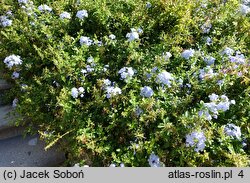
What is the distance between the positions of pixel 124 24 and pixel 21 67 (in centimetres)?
114

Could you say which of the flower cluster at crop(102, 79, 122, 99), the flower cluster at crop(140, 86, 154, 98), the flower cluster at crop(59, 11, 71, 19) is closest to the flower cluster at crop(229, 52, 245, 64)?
the flower cluster at crop(140, 86, 154, 98)

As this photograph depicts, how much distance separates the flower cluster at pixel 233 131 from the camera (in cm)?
261

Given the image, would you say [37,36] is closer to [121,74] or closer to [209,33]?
[121,74]

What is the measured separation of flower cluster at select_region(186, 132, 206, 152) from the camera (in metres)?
2.50

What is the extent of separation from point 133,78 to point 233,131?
38.3 inches

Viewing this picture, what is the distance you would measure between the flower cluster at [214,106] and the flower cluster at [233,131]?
0.46 ft

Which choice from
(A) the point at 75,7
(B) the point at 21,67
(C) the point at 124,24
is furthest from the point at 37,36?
(C) the point at 124,24

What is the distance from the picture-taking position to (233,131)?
104 inches

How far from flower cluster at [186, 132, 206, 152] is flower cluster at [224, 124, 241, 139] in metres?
0.25

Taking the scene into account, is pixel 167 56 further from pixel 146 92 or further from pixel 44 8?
pixel 44 8

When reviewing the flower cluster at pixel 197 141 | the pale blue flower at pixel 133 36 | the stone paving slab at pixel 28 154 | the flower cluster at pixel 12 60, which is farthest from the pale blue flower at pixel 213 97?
the flower cluster at pixel 12 60

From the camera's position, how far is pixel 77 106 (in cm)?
296

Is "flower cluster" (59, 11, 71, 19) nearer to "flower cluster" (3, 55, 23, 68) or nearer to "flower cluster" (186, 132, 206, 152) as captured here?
"flower cluster" (3, 55, 23, 68)

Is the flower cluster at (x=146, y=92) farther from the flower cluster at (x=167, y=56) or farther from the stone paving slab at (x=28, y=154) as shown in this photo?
the stone paving slab at (x=28, y=154)
